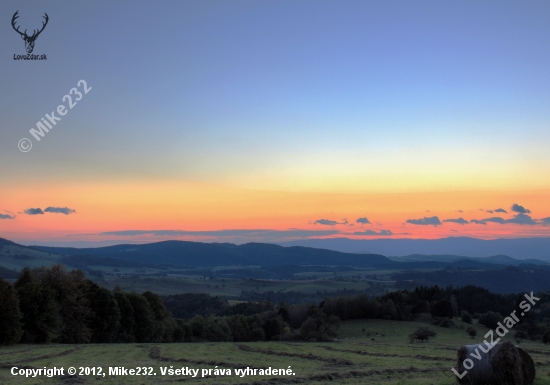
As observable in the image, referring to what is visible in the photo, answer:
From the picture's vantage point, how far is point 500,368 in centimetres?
2291

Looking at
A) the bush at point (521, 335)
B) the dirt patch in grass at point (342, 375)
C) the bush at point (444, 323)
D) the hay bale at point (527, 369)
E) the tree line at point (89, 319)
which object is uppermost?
the hay bale at point (527, 369)

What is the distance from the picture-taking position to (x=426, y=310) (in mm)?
115750

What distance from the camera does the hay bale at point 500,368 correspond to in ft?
74.9

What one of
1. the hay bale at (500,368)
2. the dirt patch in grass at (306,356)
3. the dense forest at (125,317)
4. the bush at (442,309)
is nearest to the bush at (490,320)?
the dense forest at (125,317)

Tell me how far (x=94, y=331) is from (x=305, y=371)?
48.0 m

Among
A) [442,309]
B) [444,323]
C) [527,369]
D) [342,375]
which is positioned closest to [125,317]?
[342,375]

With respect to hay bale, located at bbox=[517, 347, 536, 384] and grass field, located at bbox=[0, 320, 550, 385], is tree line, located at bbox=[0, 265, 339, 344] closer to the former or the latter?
grass field, located at bbox=[0, 320, 550, 385]

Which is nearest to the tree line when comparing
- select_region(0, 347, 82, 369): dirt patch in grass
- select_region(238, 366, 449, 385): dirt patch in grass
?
select_region(0, 347, 82, 369): dirt patch in grass

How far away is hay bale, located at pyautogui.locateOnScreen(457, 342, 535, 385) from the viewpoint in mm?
22828

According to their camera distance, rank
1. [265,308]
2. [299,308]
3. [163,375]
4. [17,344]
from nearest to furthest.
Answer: [163,375] < [17,344] < [299,308] < [265,308]

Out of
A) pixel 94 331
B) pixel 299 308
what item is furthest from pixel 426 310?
pixel 94 331

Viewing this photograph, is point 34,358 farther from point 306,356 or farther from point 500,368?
point 500,368

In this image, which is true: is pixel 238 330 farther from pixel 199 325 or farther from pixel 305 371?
pixel 305 371

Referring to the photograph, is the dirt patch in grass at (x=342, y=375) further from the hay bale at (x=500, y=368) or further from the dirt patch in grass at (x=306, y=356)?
the hay bale at (x=500, y=368)
